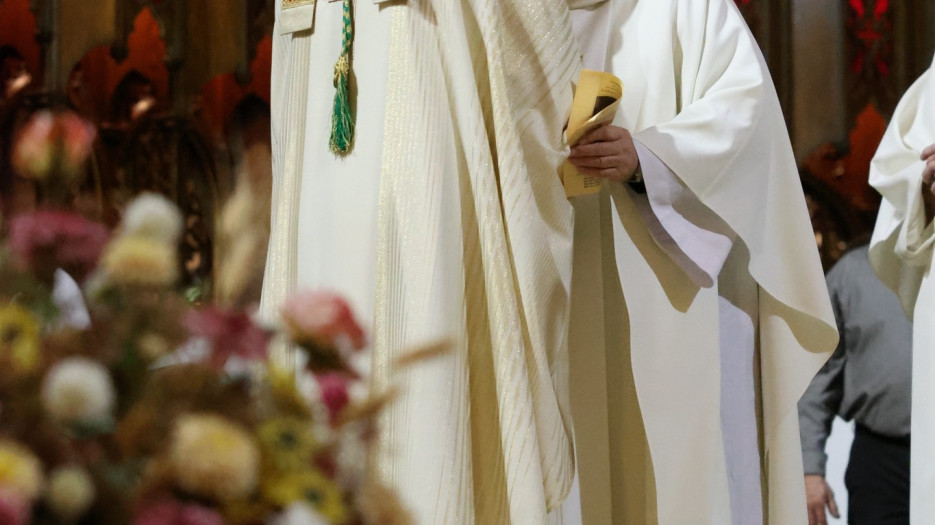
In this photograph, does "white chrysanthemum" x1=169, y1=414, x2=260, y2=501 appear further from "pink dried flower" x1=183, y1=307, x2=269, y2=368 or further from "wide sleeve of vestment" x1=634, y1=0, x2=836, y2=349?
"wide sleeve of vestment" x1=634, y1=0, x2=836, y2=349

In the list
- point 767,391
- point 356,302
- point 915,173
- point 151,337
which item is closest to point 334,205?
point 356,302

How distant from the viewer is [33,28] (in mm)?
5012

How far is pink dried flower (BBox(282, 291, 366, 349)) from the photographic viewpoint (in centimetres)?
79

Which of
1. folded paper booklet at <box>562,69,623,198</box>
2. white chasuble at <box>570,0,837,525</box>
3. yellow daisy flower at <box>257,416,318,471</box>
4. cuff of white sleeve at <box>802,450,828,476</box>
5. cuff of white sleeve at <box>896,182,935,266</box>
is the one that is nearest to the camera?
yellow daisy flower at <box>257,416,318,471</box>

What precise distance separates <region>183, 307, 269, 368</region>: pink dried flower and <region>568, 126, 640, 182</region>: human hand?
156 cm

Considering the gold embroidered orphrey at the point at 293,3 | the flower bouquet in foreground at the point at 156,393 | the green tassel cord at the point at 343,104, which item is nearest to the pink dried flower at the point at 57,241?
the flower bouquet in foreground at the point at 156,393

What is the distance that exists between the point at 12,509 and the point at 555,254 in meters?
1.60

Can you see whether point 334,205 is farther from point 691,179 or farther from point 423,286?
point 691,179

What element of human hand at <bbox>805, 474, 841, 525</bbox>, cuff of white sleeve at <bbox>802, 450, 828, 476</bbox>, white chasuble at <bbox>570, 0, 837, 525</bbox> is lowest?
human hand at <bbox>805, 474, 841, 525</bbox>

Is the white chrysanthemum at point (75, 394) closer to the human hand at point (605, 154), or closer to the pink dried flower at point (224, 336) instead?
the pink dried flower at point (224, 336)

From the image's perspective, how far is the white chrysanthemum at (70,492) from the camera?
692mm

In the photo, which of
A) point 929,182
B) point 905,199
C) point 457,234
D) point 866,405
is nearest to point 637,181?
point 457,234

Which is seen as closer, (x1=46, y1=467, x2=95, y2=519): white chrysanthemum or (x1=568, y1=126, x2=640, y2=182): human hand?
(x1=46, y1=467, x2=95, y2=519): white chrysanthemum

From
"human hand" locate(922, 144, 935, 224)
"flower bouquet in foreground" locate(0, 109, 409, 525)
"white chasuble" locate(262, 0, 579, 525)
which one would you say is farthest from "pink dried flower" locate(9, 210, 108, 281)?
"human hand" locate(922, 144, 935, 224)
